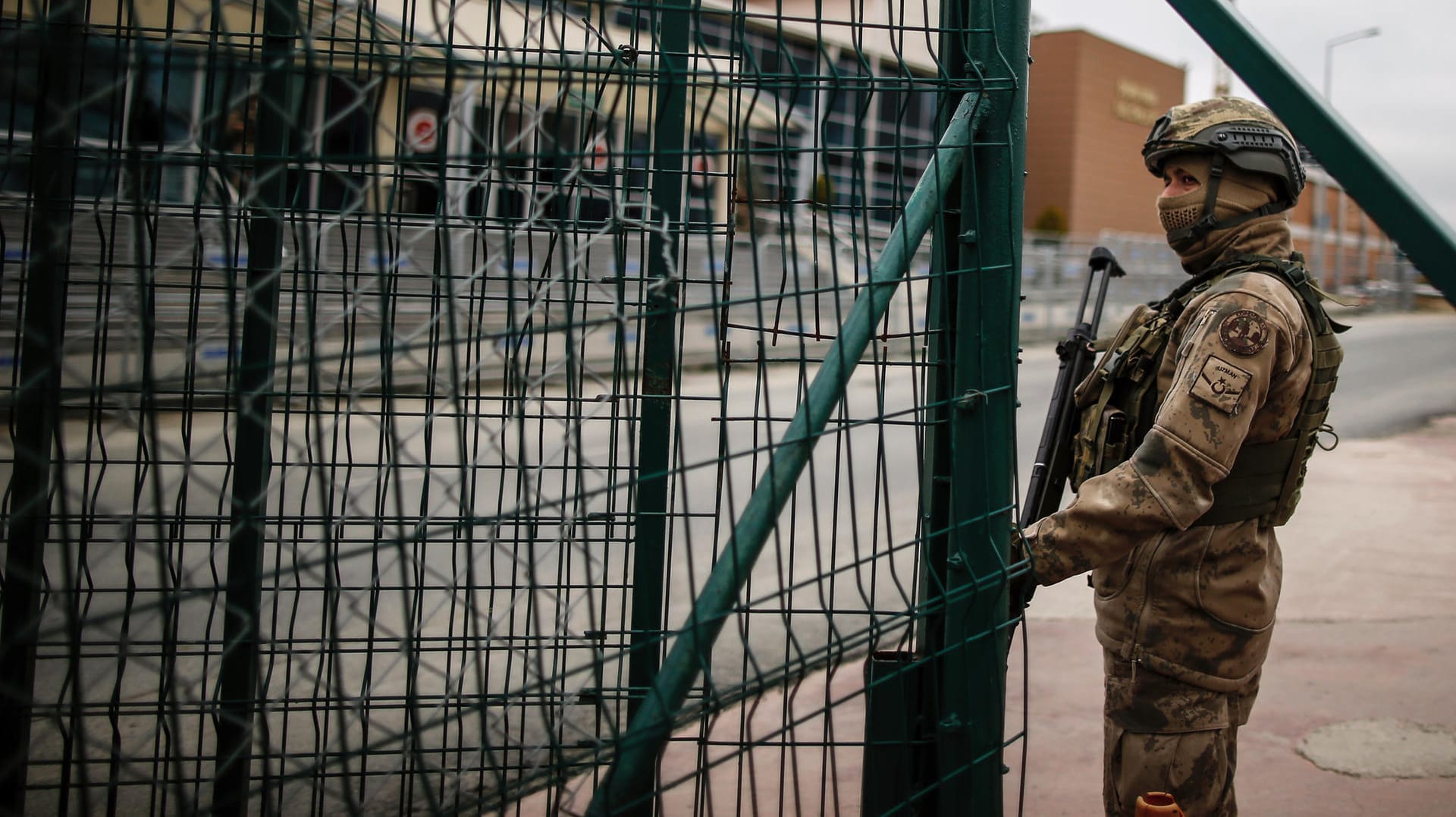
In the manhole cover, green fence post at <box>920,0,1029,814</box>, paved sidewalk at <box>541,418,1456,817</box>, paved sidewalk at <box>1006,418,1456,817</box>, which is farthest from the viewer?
the manhole cover

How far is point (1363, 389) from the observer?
14531 mm

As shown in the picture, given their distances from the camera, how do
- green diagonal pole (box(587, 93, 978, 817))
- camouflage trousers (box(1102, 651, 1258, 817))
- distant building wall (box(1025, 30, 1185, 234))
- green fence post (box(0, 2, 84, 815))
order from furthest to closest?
distant building wall (box(1025, 30, 1185, 234)) → camouflage trousers (box(1102, 651, 1258, 817)) → green diagonal pole (box(587, 93, 978, 817)) → green fence post (box(0, 2, 84, 815))

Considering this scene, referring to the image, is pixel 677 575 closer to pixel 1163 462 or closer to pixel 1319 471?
pixel 1163 462

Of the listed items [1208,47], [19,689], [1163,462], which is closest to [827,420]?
[1163,462]

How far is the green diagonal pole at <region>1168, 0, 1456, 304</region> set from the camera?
179 centimetres

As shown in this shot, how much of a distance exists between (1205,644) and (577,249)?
1529 mm

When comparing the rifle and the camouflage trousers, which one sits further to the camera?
the rifle

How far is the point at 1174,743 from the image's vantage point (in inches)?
91.4

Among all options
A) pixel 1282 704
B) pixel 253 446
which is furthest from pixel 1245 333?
pixel 1282 704

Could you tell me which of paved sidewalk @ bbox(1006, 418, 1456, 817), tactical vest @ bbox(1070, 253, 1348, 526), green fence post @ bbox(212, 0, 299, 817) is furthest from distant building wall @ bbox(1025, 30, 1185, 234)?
green fence post @ bbox(212, 0, 299, 817)

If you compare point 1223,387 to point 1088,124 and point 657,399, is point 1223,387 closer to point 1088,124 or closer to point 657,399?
point 657,399

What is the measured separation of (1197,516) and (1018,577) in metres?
0.35

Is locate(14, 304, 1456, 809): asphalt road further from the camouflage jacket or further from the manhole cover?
the manhole cover

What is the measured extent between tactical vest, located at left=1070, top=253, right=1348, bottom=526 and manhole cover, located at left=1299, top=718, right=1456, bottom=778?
1.51 meters
